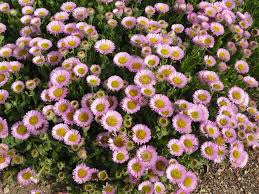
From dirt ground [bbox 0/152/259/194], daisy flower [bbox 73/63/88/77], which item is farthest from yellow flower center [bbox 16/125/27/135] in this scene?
dirt ground [bbox 0/152/259/194]

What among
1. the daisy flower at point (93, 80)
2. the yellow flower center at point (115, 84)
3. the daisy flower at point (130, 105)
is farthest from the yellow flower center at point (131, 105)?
the daisy flower at point (93, 80)

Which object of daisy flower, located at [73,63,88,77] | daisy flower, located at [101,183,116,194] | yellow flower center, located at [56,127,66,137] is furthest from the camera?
daisy flower, located at [73,63,88,77]

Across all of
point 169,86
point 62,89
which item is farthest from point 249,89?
point 62,89

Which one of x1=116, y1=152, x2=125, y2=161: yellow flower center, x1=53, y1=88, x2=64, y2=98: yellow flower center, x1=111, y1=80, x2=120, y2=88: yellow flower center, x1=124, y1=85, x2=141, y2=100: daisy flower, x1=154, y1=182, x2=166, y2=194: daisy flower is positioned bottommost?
x1=154, y1=182, x2=166, y2=194: daisy flower

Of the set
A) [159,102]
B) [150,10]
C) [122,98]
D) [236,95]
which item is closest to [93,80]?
[122,98]

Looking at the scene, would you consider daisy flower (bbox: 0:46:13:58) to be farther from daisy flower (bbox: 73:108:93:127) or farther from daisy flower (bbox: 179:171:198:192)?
daisy flower (bbox: 179:171:198:192)
